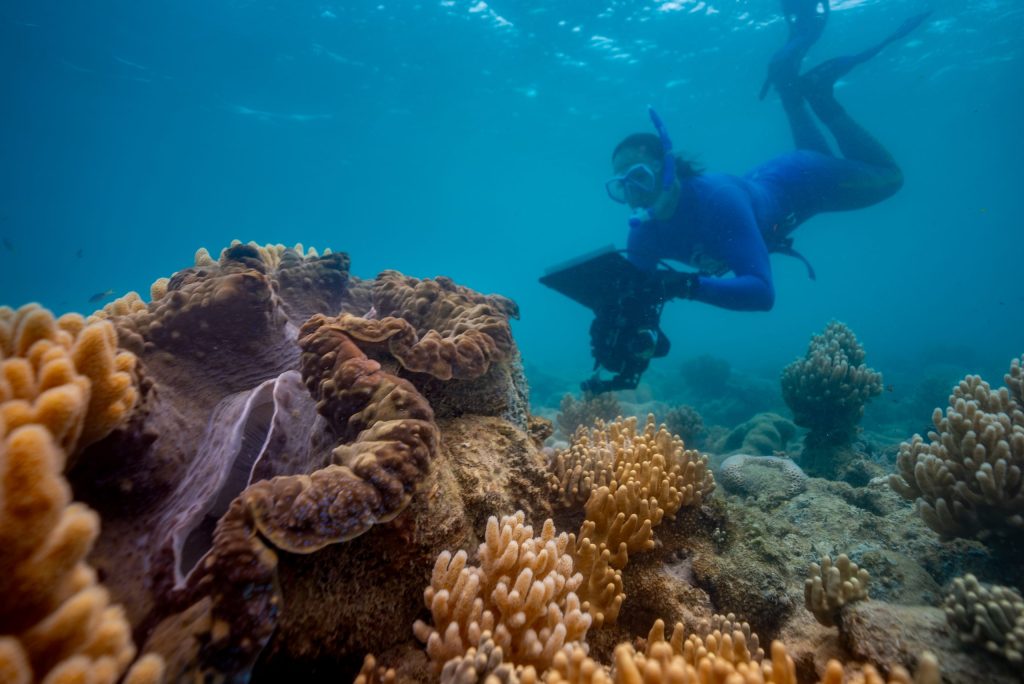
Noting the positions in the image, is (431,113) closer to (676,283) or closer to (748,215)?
(748,215)

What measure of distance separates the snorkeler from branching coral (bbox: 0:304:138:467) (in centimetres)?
597

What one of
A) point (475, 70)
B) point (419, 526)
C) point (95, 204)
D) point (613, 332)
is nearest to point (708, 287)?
point (613, 332)

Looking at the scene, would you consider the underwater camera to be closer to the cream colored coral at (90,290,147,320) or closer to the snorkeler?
the snorkeler

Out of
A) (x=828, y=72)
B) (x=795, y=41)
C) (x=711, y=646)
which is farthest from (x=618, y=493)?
(x=795, y=41)

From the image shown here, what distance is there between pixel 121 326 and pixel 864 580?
502cm

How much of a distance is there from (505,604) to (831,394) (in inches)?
301

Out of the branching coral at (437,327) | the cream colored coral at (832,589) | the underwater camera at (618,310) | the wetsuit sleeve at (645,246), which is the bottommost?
the cream colored coral at (832,589)

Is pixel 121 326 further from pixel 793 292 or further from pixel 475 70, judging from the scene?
pixel 793 292

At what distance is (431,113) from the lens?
118ft

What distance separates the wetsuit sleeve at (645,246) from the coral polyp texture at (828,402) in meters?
3.32

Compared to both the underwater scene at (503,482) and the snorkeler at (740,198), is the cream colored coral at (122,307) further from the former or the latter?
the snorkeler at (740,198)

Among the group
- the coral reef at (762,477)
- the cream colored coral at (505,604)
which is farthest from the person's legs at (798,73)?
the cream colored coral at (505,604)

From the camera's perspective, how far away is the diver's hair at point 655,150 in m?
7.87

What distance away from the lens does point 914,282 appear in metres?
106
